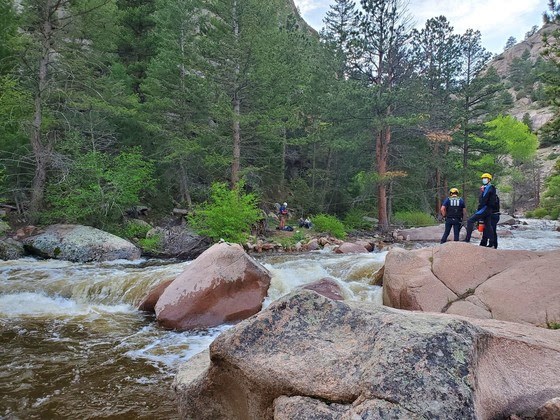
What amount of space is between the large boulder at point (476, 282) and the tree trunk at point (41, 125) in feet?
41.1

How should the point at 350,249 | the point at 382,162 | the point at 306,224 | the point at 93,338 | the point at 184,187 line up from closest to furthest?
the point at 93,338, the point at 350,249, the point at 184,187, the point at 306,224, the point at 382,162

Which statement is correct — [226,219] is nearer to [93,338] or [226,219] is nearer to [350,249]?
[350,249]

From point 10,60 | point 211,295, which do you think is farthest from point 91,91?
point 211,295

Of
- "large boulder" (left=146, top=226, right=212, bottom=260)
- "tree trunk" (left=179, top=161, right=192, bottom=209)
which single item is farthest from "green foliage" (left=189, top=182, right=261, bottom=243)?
"tree trunk" (left=179, top=161, right=192, bottom=209)

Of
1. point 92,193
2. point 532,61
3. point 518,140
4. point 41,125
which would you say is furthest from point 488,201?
point 532,61

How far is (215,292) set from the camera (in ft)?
21.9

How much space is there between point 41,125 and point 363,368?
52.1ft

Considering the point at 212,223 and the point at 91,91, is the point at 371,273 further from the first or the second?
the point at 91,91

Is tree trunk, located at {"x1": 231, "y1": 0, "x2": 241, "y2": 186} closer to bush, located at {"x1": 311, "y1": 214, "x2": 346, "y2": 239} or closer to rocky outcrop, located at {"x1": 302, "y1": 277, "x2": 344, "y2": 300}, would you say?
bush, located at {"x1": 311, "y1": 214, "x2": 346, "y2": 239}

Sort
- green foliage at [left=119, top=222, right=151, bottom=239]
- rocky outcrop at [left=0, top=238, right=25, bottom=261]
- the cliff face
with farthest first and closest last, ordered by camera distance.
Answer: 1. the cliff face
2. green foliage at [left=119, top=222, right=151, bottom=239]
3. rocky outcrop at [left=0, top=238, right=25, bottom=261]

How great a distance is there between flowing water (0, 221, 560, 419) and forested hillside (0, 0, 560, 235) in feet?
19.3

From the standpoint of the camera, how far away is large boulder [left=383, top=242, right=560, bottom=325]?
527 cm

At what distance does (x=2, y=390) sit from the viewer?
400 centimetres

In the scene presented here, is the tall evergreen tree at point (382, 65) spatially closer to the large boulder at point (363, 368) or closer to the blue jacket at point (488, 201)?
the blue jacket at point (488, 201)
